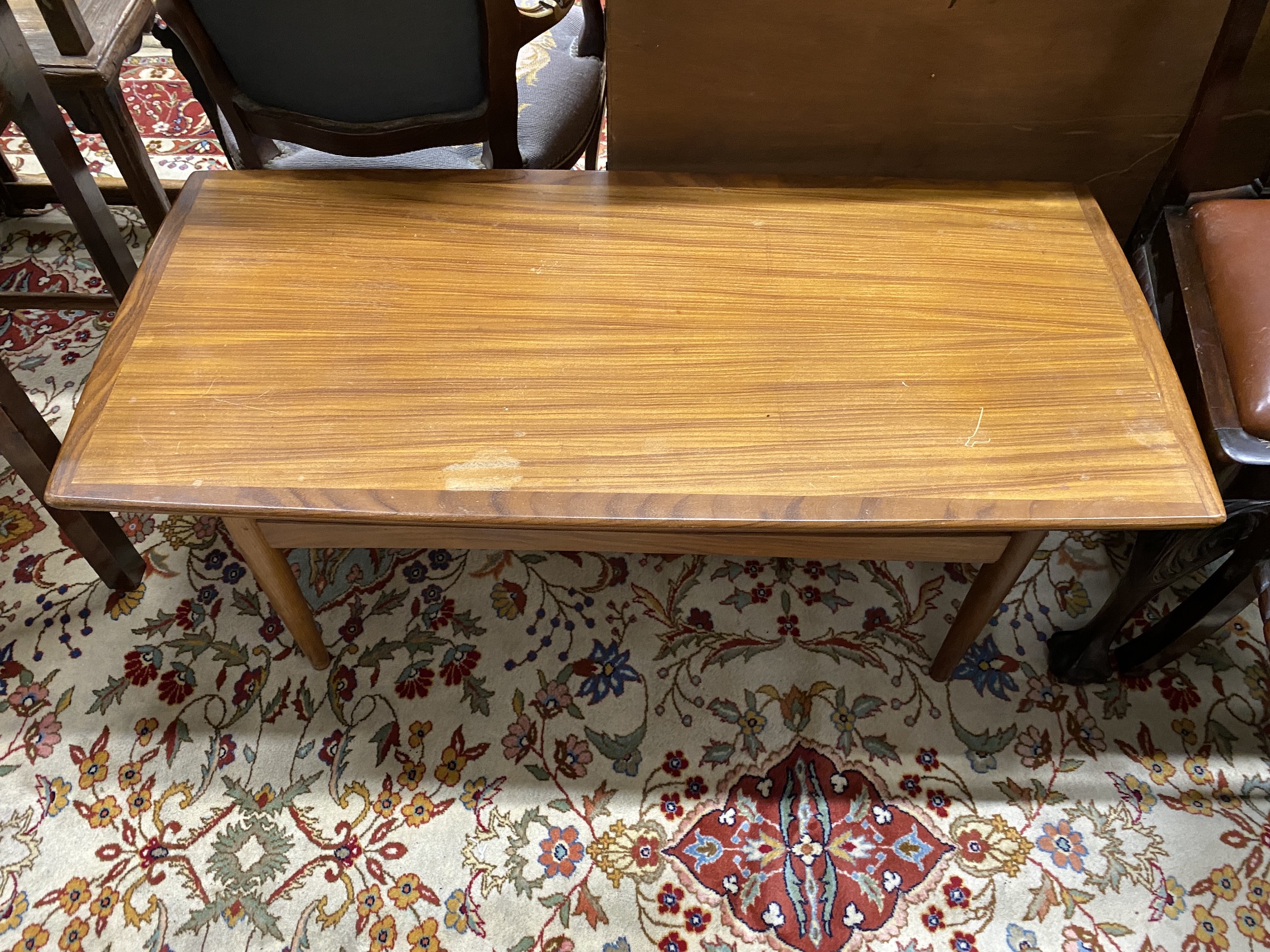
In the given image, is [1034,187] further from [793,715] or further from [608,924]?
[608,924]

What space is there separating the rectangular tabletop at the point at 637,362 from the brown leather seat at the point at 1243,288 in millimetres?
96

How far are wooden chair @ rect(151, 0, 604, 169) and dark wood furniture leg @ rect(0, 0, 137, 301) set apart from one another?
21cm

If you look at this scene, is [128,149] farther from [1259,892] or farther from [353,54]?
[1259,892]

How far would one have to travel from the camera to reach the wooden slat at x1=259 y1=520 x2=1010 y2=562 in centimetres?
99

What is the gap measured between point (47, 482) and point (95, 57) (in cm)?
69

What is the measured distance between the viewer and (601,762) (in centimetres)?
119

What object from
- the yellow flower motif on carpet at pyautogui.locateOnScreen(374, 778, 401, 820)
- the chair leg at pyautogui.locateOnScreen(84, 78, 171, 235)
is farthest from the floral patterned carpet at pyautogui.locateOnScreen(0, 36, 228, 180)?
the yellow flower motif on carpet at pyautogui.locateOnScreen(374, 778, 401, 820)

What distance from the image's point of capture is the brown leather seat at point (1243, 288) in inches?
37.1

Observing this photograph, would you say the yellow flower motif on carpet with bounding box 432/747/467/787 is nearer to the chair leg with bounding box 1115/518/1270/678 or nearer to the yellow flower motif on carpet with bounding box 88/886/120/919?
the yellow flower motif on carpet with bounding box 88/886/120/919

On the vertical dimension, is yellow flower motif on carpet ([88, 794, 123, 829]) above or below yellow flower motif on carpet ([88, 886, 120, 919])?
above

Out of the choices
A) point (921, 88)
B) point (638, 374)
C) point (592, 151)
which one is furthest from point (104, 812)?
point (921, 88)

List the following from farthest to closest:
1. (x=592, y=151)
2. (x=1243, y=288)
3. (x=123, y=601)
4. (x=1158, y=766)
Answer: (x=592, y=151), (x=123, y=601), (x=1158, y=766), (x=1243, y=288)

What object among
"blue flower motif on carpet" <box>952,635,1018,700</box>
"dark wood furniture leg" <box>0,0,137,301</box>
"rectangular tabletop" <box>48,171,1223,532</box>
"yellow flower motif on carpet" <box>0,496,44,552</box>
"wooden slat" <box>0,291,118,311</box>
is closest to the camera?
"rectangular tabletop" <box>48,171,1223,532</box>

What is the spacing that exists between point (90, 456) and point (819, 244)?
2.91 feet
